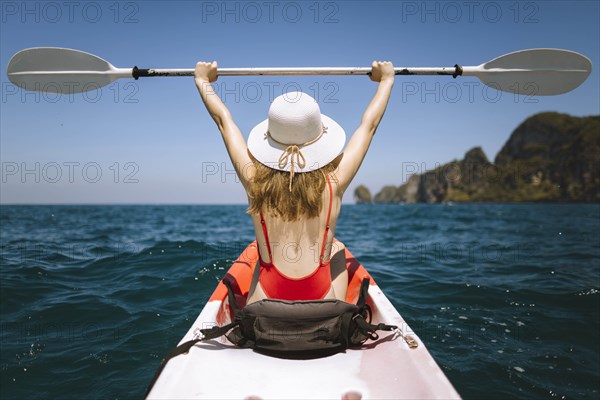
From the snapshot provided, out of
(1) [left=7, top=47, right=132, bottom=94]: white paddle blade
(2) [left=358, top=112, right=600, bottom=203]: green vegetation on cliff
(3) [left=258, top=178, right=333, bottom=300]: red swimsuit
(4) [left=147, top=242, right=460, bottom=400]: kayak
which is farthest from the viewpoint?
(2) [left=358, top=112, right=600, bottom=203]: green vegetation on cliff

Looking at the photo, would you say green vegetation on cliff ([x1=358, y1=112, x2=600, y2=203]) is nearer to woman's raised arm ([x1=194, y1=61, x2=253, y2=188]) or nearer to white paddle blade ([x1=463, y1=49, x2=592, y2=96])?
white paddle blade ([x1=463, y1=49, x2=592, y2=96])

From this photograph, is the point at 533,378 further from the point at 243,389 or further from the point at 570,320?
the point at 243,389

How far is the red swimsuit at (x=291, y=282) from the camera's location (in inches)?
94.3

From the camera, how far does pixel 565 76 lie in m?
4.63

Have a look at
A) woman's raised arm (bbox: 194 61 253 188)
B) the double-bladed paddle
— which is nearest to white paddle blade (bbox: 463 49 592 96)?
the double-bladed paddle

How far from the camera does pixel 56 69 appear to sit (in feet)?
14.7

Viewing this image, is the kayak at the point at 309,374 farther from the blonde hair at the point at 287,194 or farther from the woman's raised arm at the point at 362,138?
the woman's raised arm at the point at 362,138

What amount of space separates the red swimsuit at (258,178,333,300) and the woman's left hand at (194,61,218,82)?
5.42 feet

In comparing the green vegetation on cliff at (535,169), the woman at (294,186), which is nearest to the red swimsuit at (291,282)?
the woman at (294,186)

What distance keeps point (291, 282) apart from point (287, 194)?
2.16 feet

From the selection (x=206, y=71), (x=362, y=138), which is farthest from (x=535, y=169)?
(x=206, y=71)

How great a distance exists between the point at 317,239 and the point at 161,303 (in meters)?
4.34

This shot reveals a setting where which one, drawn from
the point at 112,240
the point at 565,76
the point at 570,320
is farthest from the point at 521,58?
the point at 112,240

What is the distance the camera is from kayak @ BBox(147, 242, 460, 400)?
6.37 ft
